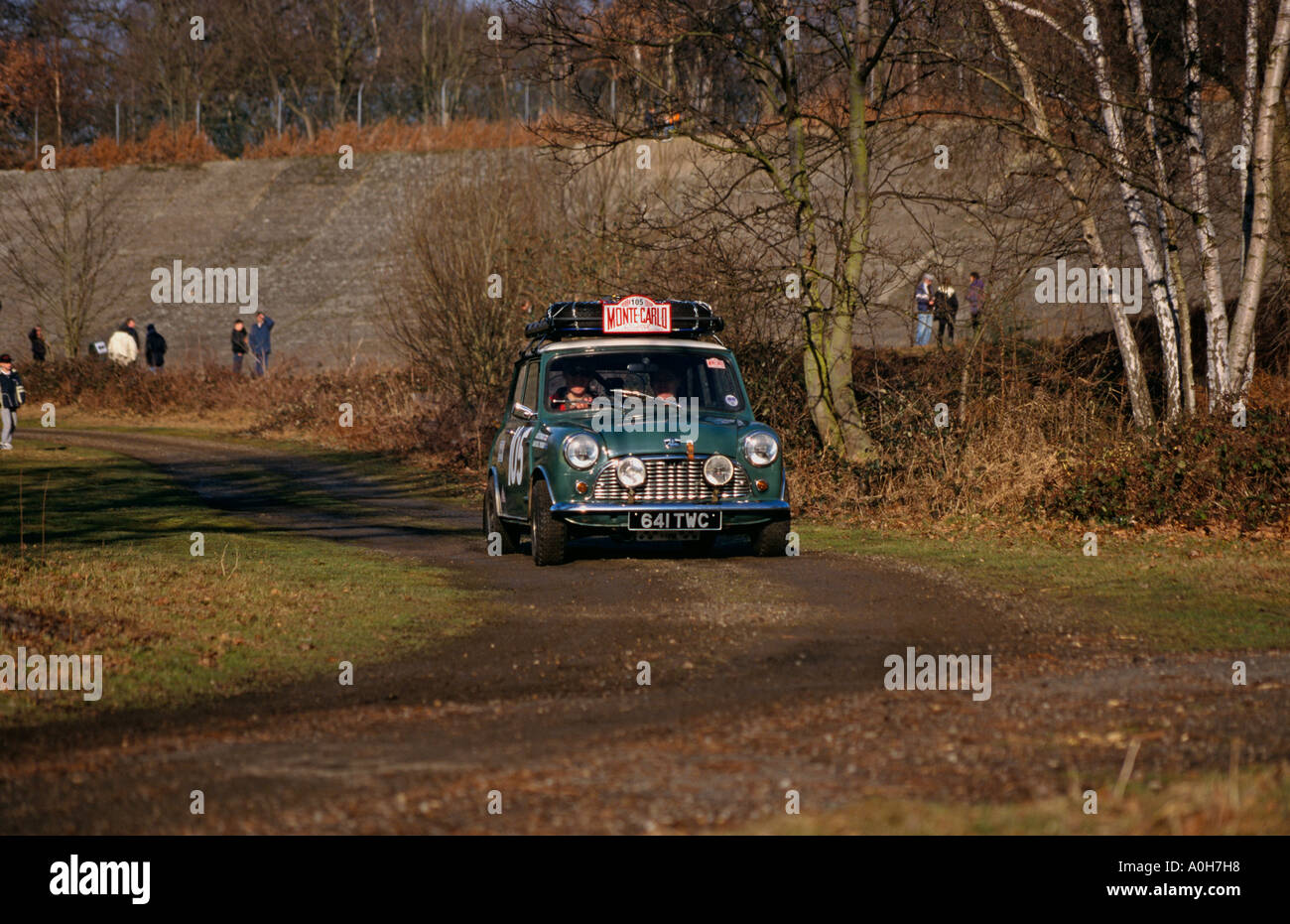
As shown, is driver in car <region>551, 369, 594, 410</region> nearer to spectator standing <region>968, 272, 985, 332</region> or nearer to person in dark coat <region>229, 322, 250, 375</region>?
spectator standing <region>968, 272, 985, 332</region>

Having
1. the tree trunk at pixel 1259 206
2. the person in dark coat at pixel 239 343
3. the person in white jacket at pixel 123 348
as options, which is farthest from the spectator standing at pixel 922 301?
the person in white jacket at pixel 123 348

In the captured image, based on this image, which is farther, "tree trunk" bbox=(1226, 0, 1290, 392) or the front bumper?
"tree trunk" bbox=(1226, 0, 1290, 392)

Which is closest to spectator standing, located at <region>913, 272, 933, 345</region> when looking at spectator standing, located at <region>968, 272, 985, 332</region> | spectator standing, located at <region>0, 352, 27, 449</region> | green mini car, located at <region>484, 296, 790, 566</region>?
spectator standing, located at <region>968, 272, 985, 332</region>

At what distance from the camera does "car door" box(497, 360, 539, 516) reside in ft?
45.4

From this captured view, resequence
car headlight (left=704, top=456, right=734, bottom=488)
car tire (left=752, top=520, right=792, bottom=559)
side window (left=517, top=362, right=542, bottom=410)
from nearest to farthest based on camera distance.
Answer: car headlight (left=704, top=456, right=734, bottom=488), car tire (left=752, top=520, right=792, bottom=559), side window (left=517, top=362, right=542, bottom=410)

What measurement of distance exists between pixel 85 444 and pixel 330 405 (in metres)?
5.78

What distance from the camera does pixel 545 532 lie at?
42.9 feet

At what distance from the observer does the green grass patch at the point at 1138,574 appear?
9.80 metres

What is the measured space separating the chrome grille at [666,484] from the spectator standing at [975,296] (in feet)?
25.8

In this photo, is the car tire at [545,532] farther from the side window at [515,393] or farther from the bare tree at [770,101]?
the bare tree at [770,101]

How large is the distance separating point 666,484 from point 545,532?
1.20 m

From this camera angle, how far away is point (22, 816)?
5375 mm
